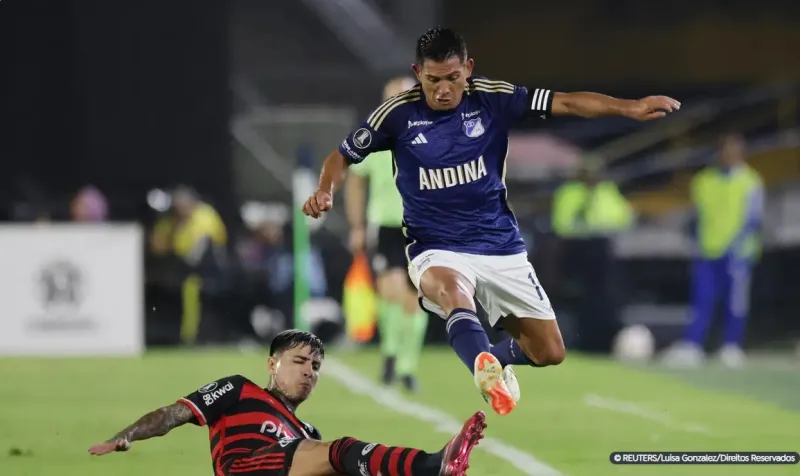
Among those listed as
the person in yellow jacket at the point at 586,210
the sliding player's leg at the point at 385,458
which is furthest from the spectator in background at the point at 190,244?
the sliding player's leg at the point at 385,458

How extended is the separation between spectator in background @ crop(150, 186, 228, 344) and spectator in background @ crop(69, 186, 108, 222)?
0.67 metres

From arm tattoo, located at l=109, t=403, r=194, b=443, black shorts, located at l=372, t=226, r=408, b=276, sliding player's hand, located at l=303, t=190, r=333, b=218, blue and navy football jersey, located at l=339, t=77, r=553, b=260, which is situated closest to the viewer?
arm tattoo, located at l=109, t=403, r=194, b=443

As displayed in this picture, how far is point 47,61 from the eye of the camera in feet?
67.6

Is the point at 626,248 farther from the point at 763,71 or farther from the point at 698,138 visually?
the point at 763,71

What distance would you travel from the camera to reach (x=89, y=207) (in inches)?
718

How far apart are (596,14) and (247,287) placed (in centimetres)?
1432

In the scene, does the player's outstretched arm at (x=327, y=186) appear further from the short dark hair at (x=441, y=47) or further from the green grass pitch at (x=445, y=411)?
the green grass pitch at (x=445, y=411)

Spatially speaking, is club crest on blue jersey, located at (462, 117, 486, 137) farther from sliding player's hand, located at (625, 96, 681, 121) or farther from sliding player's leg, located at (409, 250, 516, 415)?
sliding player's hand, located at (625, 96, 681, 121)

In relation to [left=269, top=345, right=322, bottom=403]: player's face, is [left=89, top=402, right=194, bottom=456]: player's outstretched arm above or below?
below

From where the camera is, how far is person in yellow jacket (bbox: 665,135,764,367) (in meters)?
16.6

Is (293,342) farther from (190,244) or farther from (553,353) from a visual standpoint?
(190,244)

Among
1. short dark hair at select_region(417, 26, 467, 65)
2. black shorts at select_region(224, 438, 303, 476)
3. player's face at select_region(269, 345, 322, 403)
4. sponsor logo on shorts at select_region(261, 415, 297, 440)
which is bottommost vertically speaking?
black shorts at select_region(224, 438, 303, 476)

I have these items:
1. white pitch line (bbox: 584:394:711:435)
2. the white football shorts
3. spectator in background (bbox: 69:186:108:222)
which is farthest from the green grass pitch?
spectator in background (bbox: 69:186:108:222)

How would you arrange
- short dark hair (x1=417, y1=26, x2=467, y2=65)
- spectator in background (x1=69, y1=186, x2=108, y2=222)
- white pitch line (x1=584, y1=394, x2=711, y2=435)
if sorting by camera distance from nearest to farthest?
short dark hair (x1=417, y1=26, x2=467, y2=65) < white pitch line (x1=584, y1=394, x2=711, y2=435) < spectator in background (x1=69, y1=186, x2=108, y2=222)
